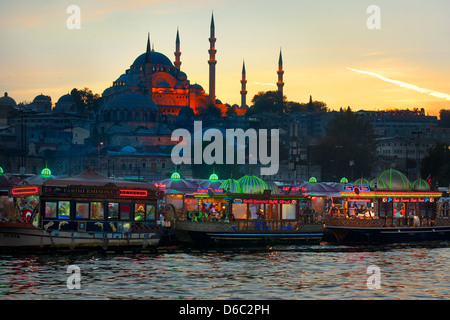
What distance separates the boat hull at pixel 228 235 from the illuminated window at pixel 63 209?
5.71m

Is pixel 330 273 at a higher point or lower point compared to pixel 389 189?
lower

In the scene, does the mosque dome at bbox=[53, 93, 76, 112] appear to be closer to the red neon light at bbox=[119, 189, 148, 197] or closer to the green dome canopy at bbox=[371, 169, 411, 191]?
the green dome canopy at bbox=[371, 169, 411, 191]

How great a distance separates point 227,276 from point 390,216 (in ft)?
51.4

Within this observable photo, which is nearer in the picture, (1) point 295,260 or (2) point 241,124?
(1) point 295,260

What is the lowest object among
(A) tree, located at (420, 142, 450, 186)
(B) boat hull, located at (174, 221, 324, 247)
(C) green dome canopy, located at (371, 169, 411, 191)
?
(B) boat hull, located at (174, 221, 324, 247)

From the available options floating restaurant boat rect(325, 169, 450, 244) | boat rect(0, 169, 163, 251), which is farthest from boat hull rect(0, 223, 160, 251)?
floating restaurant boat rect(325, 169, 450, 244)

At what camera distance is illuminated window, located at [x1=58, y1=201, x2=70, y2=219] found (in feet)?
97.0

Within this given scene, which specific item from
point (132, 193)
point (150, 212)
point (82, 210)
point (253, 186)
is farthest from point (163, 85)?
point (82, 210)

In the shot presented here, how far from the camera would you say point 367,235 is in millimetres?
36438

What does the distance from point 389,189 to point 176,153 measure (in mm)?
68823

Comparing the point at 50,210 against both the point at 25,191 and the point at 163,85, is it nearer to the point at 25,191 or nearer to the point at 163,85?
the point at 25,191

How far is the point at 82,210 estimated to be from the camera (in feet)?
98.0
